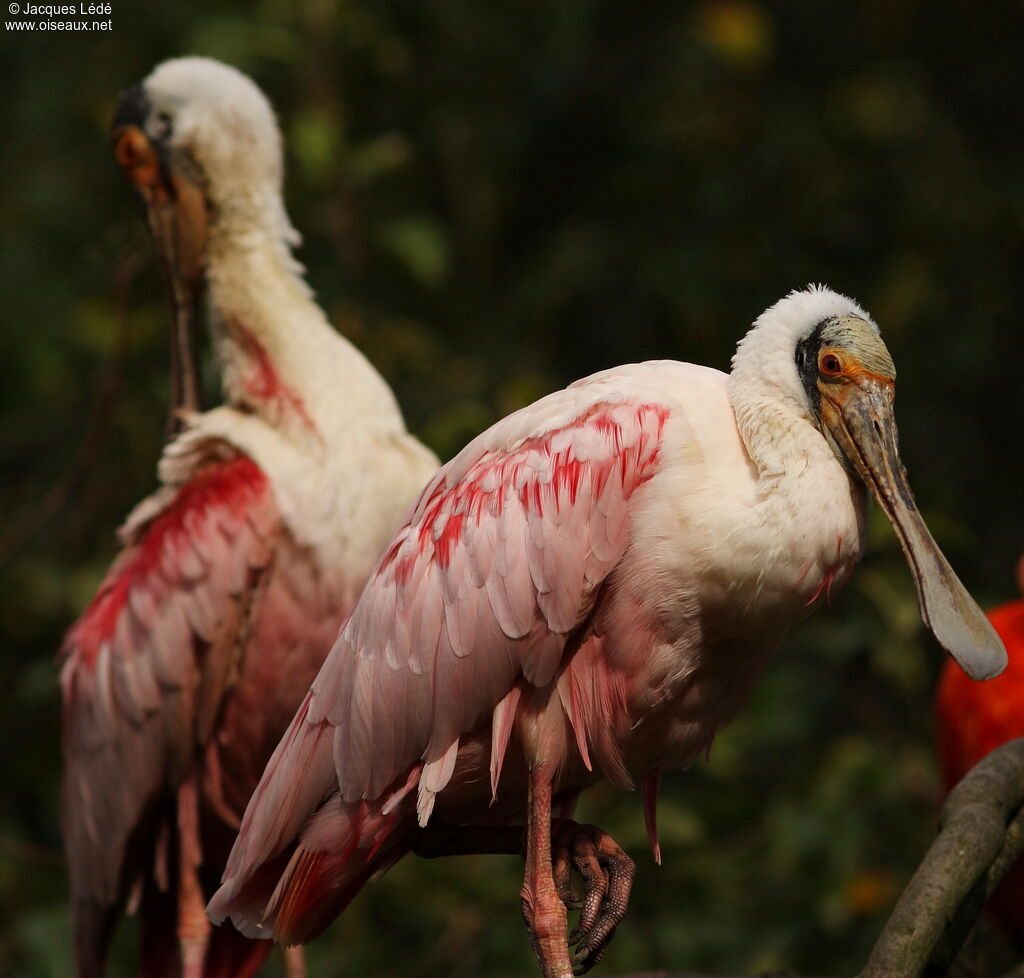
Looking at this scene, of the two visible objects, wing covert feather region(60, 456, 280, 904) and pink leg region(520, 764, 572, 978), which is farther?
wing covert feather region(60, 456, 280, 904)

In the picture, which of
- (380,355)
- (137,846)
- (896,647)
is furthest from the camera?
(380,355)

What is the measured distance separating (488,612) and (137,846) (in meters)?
1.63

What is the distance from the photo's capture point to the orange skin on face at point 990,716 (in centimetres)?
418

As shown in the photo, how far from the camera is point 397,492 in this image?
363 cm

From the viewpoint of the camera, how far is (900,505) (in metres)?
2.50

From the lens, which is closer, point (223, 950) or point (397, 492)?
point (397, 492)

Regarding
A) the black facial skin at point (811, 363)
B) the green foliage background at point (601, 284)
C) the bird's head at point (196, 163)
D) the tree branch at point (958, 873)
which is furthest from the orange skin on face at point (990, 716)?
the bird's head at point (196, 163)

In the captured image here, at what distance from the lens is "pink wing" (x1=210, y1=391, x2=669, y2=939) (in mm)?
2600

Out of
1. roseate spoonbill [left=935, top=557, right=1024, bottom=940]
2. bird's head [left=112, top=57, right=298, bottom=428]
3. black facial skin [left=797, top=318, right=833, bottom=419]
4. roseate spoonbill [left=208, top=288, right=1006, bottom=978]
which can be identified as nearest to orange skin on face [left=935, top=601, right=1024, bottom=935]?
roseate spoonbill [left=935, top=557, right=1024, bottom=940]

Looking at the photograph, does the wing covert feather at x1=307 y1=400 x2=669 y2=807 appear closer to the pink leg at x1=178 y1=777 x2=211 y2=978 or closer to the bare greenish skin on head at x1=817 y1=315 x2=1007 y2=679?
the bare greenish skin on head at x1=817 y1=315 x2=1007 y2=679

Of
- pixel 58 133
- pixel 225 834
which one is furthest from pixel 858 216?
pixel 225 834

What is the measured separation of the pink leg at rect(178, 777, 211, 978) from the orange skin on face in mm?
1842

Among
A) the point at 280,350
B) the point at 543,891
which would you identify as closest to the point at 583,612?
the point at 543,891

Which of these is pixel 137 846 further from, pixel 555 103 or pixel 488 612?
pixel 555 103
